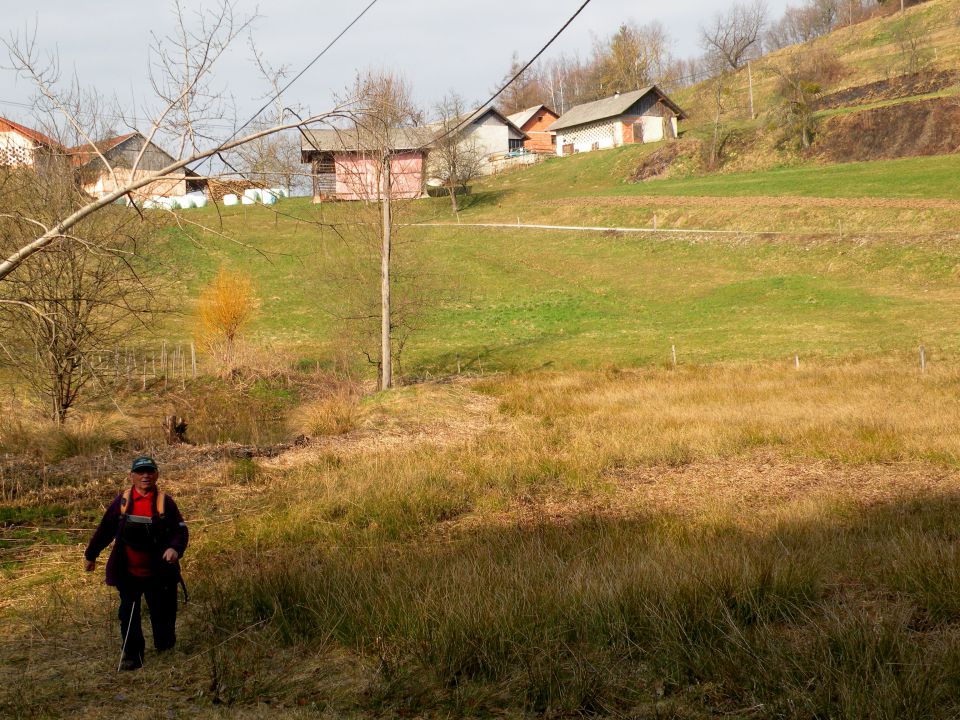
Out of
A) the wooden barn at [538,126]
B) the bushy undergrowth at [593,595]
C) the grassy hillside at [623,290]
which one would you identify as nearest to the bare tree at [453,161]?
the grassy hillside at [623,290]

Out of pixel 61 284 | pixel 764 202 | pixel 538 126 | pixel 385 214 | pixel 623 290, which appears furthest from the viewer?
pixel 538 126

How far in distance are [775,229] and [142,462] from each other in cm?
3986

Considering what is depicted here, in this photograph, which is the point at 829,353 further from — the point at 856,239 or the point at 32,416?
the point at 32,416

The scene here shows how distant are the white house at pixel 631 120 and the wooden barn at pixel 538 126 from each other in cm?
877

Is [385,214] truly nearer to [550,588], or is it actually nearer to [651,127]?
[550,588]

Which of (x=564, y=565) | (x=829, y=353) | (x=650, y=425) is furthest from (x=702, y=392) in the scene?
(x=564, y=565)

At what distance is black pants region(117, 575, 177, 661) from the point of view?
592 centimetres

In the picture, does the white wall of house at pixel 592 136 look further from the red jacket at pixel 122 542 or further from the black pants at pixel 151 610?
the black pants at pixel 151 610

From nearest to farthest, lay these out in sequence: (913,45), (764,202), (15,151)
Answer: (15,151), (764,202), (913,45)

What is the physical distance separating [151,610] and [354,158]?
4.97 m

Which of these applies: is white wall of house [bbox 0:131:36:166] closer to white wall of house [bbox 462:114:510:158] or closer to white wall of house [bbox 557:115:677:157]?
white wall of house [bbox 557:115:677:157]

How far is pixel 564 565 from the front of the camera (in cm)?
724

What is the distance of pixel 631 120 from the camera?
2992 inches

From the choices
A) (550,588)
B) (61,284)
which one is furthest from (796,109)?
(550,588)
